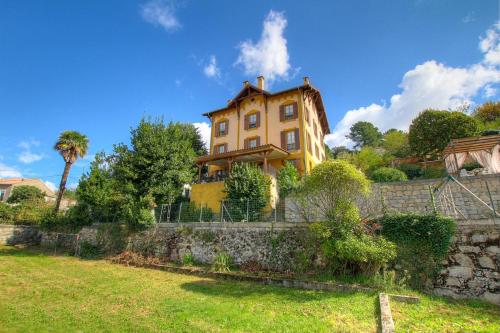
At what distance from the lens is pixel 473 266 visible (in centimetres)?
803

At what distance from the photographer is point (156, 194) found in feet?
52.0

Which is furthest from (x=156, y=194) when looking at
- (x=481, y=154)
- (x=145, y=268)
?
(x=481, y=154)

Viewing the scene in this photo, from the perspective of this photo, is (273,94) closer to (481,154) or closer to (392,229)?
(481,154)

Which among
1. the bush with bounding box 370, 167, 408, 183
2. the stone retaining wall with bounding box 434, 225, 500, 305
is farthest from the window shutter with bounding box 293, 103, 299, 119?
the stone retaining wall with bounding box 434, 225, 500, 305

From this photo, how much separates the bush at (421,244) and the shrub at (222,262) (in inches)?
264

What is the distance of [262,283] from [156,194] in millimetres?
9411

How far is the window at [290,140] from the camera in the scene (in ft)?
75.1

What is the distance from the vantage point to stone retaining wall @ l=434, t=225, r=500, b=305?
7.70 meters

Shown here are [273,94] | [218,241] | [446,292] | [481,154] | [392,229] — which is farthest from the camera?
[273,94]

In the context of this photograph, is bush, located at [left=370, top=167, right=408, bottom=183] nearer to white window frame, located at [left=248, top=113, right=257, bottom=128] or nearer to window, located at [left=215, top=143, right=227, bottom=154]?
white window frame, located at [left=248, top=113, right=257, bottom=128]

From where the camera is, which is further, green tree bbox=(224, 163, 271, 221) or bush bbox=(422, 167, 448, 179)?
bush bbox=(422, 167, 448, 179)

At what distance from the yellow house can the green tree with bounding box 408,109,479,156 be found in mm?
10328

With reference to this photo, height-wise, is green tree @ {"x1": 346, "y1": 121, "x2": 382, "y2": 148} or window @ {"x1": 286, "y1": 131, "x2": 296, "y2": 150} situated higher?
green tree @ {"x1": 346, "y1": 121, "x2": 382, "y2": 148}

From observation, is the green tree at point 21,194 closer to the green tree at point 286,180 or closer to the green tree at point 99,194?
the green tree at point 99,194
